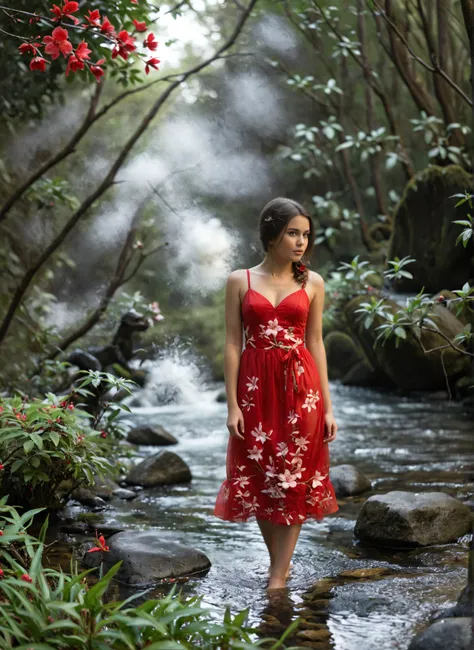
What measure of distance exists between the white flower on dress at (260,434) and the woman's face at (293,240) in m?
0.72

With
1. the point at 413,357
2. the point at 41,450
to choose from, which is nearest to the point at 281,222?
the point at 41,450

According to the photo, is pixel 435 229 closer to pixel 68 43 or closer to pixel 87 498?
pixel 87 498

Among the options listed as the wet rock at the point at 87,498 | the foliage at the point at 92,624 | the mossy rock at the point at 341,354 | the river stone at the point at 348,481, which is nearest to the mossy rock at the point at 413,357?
the mossy rock at the point at 341,354

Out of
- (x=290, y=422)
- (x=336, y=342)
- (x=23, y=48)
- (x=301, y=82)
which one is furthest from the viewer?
(x=336, y=342)

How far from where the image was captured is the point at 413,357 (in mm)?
9219

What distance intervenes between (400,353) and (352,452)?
2981 mm

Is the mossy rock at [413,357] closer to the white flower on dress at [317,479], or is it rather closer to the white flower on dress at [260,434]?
the white flower on dress at [317,479]

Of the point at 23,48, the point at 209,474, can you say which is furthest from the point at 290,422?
the point at 209,474

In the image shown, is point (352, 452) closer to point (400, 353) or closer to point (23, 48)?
point (400, 353)

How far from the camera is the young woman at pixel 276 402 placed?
10.5ft

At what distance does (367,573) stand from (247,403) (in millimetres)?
921

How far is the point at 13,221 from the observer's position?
36.8 feet

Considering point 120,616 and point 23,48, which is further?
point 23,48

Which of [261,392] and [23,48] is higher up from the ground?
[23,48]
